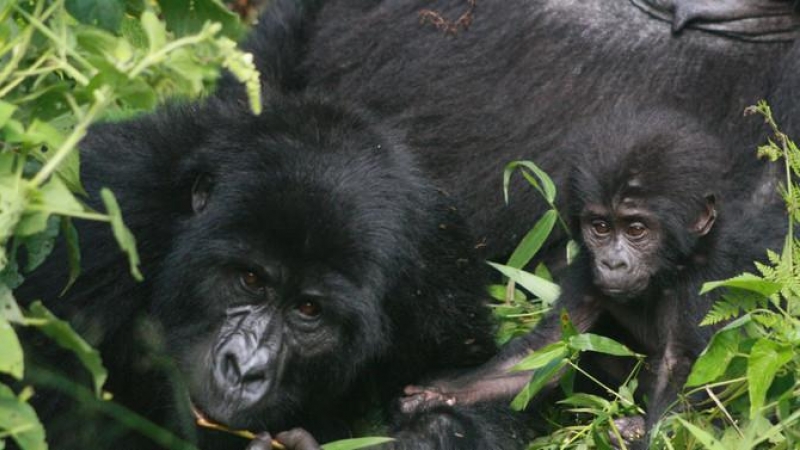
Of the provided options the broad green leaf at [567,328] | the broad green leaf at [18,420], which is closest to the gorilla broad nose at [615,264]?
the broad green leaf at [567,328]

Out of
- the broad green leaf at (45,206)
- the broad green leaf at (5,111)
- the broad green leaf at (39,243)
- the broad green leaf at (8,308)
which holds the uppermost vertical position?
the broad green leaf at (5,111)

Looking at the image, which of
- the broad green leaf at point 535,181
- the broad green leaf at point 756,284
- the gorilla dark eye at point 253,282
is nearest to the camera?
the broad green leaf at point 756,284

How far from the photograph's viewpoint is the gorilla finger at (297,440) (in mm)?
5023

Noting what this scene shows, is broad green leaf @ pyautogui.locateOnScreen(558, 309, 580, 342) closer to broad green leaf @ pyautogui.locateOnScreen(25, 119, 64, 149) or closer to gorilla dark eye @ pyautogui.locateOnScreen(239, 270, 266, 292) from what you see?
gorilla dark eye @ pyautogui.locateOnScreen(239, 270, 266, 292)

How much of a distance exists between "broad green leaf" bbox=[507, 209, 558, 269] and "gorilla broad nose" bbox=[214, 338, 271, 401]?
80.1 inches

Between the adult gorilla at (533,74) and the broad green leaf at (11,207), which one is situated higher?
the broad green leaf at (11,207)

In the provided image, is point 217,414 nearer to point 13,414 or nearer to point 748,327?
point 13,414

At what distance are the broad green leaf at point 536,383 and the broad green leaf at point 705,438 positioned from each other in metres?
0.60

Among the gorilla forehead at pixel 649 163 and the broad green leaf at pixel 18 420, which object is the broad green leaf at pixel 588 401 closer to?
the gorilla forehead at pixel 649 163

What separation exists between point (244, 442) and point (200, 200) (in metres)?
0.91

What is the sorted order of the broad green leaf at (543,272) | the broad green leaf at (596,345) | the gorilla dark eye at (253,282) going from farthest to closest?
the broad green leaf at (543,272) → the broad green leaf at (596,345) → the gorilla dark eye at (253,282)

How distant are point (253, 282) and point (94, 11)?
1045 millimetres

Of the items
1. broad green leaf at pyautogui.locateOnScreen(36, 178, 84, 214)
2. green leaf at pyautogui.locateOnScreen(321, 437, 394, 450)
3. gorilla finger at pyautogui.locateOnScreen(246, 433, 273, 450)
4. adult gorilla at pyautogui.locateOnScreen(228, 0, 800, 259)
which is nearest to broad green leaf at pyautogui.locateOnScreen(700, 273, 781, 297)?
green leaf at pyautogui.locateOnScreen(321, 437, 394, 450)

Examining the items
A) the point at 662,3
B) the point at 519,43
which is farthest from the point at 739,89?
the point at 519,43
